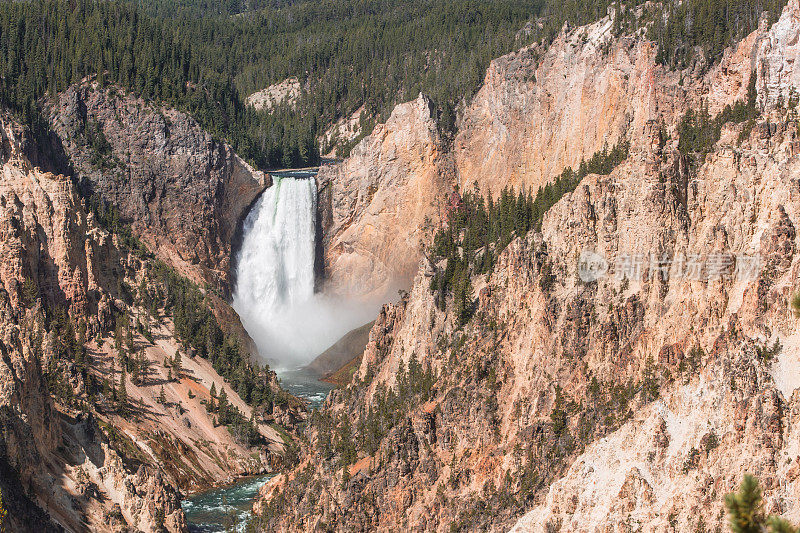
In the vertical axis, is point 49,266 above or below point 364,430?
above

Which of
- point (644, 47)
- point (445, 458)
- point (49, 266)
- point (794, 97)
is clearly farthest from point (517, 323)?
point (49, 266)

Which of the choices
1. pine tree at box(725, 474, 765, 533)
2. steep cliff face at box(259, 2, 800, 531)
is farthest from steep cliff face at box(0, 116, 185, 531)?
pine tree at box(725, 474, 765, 533)

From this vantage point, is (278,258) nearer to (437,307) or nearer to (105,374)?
(105,374)

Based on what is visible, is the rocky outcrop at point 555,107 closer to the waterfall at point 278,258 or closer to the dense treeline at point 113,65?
the waterfall at point 278,258

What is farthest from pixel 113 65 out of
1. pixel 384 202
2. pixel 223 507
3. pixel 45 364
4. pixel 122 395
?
pixel 223 507

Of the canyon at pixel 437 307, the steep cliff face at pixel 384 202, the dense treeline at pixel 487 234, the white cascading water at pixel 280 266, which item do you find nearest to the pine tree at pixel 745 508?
the canyon at pixel 437 307

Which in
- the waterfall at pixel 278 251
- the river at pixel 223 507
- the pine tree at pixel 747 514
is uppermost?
the pine tree at pixel 747 514

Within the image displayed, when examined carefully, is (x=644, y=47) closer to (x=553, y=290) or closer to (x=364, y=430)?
(x=553, y=290)
